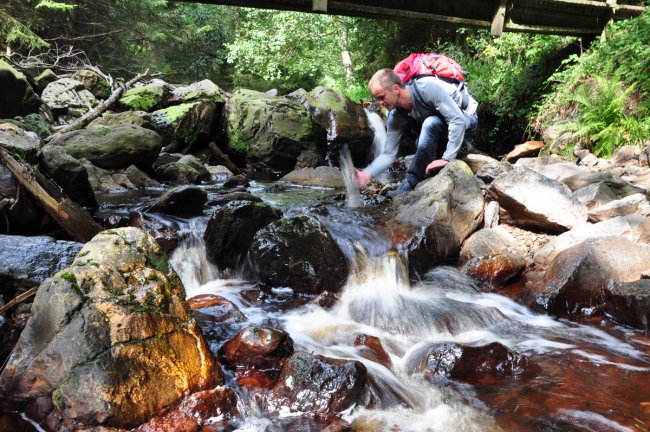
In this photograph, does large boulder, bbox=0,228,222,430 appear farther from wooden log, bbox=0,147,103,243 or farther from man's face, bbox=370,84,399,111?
man's face, bbox=370,84,399,111

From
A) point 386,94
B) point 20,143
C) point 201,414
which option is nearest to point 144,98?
point 20,143

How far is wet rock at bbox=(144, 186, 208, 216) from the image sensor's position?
20.9 feet

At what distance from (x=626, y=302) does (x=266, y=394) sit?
3.14 meters

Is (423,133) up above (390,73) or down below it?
below

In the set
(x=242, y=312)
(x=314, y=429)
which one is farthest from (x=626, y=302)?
(x=242, y=312)

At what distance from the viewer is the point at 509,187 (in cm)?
566

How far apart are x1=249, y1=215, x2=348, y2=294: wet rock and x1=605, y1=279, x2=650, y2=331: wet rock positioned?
2454 mm

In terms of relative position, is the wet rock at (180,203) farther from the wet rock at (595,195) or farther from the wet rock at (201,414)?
the wet rock at (595,195)

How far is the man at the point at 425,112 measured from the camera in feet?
18.2

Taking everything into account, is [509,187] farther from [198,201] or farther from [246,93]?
[246,93]

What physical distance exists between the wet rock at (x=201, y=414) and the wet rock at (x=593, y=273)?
3107mm

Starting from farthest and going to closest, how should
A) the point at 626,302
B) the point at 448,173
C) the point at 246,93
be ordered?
the point at 246,93
the point at 448,173
the point at 626,302

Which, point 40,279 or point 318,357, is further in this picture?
point 40,279

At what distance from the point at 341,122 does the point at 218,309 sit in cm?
942
